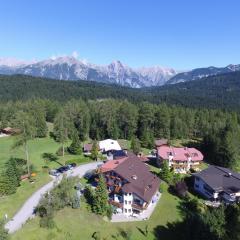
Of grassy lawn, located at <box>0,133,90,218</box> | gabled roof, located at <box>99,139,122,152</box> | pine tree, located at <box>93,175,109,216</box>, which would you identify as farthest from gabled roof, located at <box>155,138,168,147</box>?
pine tree, located at <box>93,175,109,216</box>

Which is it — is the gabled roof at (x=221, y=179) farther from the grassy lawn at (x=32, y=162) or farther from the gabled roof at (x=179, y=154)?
the grassy lawn at (x=32, y=162)

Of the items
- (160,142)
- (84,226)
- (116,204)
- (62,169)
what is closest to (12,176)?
(62,169)

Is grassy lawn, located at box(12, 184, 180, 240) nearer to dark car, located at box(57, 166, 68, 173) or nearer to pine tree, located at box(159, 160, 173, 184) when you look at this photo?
pine tree, located at box(159, 160, 173, 184)

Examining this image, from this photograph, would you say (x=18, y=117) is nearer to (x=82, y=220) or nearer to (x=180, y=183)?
(x=82, y=220)

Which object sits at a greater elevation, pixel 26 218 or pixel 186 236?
pixel 26 218

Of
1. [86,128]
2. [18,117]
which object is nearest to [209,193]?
[18,117]

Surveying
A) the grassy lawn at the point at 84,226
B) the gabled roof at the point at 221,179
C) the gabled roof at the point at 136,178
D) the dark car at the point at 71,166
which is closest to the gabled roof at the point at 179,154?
the gabled roof at the point at 221,179

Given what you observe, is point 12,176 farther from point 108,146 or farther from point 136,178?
point 108,146
